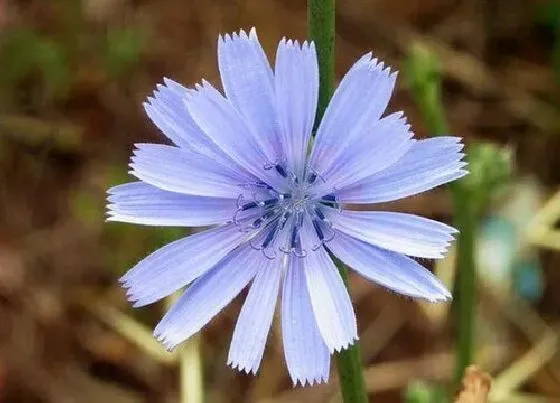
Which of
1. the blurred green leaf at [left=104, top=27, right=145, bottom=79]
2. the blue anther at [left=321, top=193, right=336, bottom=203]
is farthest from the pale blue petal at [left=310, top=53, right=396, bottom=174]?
the blurred green leaf at [left=104, top=27, right=145, bottom=79]

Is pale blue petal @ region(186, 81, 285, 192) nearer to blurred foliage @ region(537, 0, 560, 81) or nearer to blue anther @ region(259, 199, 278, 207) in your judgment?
blue anther @ region(259, 199, 278, 207)

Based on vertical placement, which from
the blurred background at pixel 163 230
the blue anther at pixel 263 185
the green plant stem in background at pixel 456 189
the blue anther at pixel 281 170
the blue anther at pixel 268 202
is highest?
the blurred background at pixel 163 230

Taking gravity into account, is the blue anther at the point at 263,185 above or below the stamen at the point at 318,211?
above

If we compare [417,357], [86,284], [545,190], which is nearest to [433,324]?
[417,357]

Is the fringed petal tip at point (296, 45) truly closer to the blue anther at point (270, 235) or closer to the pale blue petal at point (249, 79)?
the pale blue petal at point (249, 79)

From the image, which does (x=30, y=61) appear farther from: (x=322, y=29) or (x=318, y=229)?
(x=322, y=29)

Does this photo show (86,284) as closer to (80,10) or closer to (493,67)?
(80,10)

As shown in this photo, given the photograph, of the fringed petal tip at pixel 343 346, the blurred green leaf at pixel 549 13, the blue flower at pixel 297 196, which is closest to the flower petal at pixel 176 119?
the blue flower at pixel 297 196
